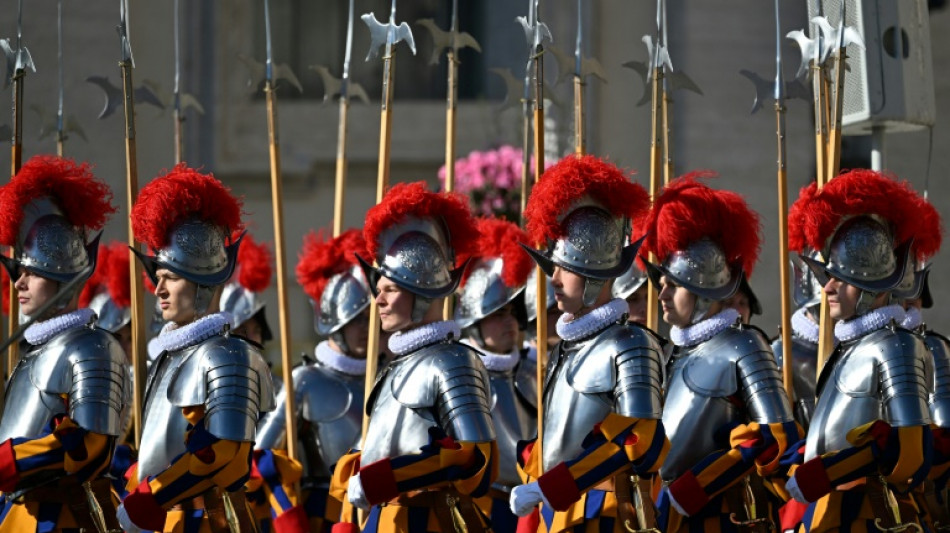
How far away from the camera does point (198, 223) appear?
A: 7.59 m

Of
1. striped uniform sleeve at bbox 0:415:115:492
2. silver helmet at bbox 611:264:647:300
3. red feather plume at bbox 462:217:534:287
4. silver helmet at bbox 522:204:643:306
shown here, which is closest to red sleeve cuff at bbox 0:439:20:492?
striped uniform sleeve at bbox 0:415:115:492

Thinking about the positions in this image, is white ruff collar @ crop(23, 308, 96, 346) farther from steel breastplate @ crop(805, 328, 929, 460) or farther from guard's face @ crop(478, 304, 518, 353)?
steel breastplate @ crop(805, 328, 929, 460)

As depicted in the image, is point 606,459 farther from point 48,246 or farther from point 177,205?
point 48,246

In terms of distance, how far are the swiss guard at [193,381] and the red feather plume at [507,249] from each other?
204 centimetres

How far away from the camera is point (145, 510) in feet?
23.2

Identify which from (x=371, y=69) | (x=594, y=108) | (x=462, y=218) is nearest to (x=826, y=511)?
(x=462, y=218)

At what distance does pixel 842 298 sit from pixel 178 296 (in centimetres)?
265

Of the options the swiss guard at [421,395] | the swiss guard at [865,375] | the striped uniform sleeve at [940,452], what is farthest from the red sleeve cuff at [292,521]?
the striped uniform sleeve at [940,452]

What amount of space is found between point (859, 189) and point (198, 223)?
2651 mm

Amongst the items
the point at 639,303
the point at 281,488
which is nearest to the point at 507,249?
the point at 639,303

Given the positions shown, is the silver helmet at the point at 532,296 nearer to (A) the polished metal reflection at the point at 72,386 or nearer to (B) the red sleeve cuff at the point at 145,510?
(A) the polished metal reflection at the point at 72,386

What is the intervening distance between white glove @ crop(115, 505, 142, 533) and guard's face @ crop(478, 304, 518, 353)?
8.83 ft

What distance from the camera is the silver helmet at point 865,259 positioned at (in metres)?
7.59

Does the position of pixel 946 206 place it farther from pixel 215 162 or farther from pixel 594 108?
pixel 215 162
